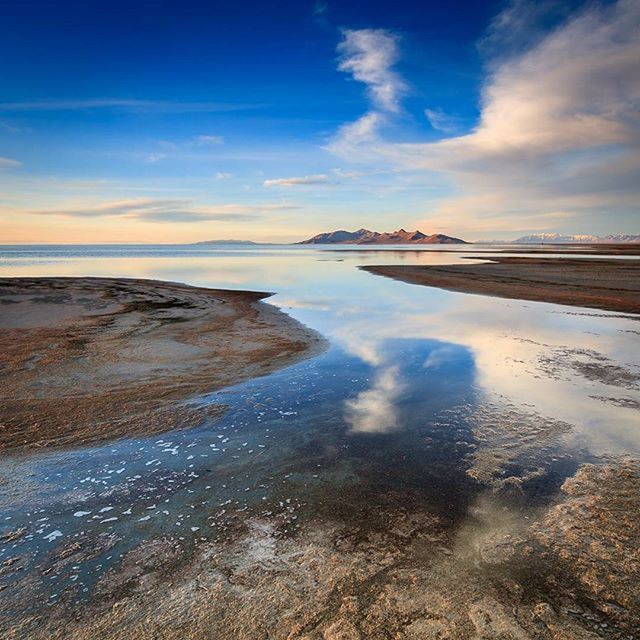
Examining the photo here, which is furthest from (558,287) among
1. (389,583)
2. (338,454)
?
(389,583)

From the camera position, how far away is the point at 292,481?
561cm

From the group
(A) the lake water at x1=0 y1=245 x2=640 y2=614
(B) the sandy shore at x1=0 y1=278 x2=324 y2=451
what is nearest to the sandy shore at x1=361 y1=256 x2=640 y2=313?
(A) the lake water at x1=0 y1=245 x2=640 y2=614

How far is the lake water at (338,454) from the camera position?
4.80 metres

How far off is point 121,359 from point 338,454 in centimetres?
741

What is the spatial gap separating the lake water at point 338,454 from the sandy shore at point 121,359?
0.69 meters

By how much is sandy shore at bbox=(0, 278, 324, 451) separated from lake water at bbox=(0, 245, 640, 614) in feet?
2.25

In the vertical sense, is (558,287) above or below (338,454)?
above

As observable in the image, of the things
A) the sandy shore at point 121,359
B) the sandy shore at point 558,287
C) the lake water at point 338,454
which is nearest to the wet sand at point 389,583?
the lake water at point 338,454

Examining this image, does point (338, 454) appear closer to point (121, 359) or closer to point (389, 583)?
point (389, 583)

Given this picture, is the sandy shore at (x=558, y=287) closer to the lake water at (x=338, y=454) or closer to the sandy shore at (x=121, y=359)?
the lake water at (x=338, y=454)

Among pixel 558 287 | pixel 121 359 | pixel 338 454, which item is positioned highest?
pixel 558 287

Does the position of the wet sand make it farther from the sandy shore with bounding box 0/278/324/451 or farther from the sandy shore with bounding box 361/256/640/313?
the sandy shore with bounding box 361/256/640/313

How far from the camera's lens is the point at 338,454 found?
6.32 meters

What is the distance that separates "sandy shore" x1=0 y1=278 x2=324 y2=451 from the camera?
298 inches
